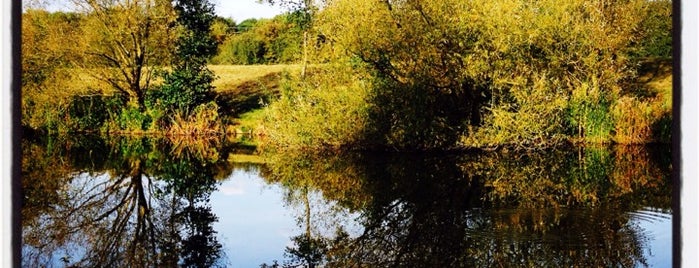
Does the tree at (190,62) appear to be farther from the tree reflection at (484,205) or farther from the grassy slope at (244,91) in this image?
the tree reflection at (484,205)

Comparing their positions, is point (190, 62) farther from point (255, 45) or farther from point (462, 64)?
point (462, 64)

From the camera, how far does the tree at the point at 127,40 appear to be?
21.2 metres

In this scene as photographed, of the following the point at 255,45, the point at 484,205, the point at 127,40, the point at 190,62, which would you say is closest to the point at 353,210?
the point at 484,205

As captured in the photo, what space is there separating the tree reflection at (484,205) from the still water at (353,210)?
3 cm

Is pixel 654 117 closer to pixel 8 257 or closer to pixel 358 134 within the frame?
pixel 358 134

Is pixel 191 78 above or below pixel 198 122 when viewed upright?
above

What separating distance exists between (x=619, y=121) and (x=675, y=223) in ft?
53.1

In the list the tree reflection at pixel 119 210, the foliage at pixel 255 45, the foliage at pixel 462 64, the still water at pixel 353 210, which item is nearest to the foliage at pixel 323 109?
the foliage at pixel 462 64

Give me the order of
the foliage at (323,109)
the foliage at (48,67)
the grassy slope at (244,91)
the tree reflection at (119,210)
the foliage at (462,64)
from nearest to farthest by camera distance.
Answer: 1. the tree reflection at (119,210)
2. the foliage at (462,64)
3. the foliage at (323,109)
4. the foliage at (48,67)
5. the grassy slope at (244,91)

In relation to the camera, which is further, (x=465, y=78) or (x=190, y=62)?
(x=190, y=62)

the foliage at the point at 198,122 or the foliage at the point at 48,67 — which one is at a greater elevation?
the foliage at the point at 48,67

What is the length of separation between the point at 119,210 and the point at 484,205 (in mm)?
4710

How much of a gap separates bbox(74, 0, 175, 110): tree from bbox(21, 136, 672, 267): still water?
6.53 m

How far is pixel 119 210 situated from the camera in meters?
8.86
